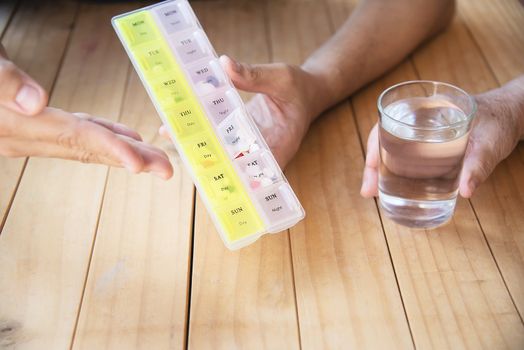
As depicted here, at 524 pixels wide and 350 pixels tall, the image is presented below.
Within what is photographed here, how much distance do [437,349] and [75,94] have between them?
0.80 meters

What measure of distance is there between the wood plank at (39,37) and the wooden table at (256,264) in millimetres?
142

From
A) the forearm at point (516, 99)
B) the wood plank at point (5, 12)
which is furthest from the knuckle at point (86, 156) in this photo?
the wood plank at point (5, 12)

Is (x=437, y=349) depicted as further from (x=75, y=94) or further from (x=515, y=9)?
(x=515, y=9)

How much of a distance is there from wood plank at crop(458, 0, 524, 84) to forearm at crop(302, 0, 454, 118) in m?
0.11

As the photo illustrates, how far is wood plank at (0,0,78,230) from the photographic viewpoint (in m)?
1.35

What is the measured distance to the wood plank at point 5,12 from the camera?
1475 millimetres

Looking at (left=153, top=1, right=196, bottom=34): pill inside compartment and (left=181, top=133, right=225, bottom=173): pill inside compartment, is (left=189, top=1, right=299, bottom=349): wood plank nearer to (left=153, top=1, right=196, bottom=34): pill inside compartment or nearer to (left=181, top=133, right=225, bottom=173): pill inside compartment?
(left=181, top=133, right=225, bottom=173): pill inside compartment

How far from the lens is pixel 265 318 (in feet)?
2.79

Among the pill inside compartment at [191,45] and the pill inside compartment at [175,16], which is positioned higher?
the pill inside compartment at [175,16]

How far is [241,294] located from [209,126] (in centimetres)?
22

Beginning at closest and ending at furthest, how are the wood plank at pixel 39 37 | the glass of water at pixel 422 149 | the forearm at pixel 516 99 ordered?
1. the glass of water at pixel 422 149
2. the forearm at pixel 516 99
3. the wood plank at pixel 39 37

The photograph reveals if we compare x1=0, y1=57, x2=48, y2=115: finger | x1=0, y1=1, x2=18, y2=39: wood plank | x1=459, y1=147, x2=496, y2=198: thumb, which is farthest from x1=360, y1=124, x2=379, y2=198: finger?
x1=0, y1=1, x2=18, y2=39: wood plank

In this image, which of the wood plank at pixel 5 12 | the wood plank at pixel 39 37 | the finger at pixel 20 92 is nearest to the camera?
the finger at pixel 20 92

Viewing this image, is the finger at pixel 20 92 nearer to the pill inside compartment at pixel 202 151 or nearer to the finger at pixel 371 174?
the pill inside compartment at pixel 202 151
